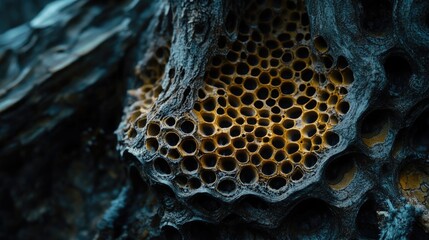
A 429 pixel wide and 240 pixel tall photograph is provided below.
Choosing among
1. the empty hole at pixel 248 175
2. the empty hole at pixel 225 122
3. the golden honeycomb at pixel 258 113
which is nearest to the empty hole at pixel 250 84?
the golden honeycomb at pixel 258 113

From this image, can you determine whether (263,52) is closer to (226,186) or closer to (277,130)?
(277,130)

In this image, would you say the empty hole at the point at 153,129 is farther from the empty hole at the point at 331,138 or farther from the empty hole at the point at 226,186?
the empty hole at the point at 331,138

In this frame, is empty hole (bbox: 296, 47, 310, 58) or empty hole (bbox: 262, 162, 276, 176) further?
empty hole (bbox: 296, 47, 310, 58)

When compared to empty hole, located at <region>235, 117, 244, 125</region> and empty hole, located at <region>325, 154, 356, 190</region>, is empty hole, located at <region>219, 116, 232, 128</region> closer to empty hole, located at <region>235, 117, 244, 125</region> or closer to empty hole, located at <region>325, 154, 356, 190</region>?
empty hole, located at <region>235, 117, 244, 125</region>

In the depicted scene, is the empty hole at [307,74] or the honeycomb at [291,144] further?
the empty hole at [307,74]

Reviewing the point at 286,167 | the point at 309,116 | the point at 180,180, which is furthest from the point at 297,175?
the point at 180,180

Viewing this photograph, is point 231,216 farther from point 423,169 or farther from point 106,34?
point 106,34

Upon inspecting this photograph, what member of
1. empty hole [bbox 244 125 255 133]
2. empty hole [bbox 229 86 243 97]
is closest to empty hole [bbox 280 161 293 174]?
empty hole [bbox 244 125 255 133]
